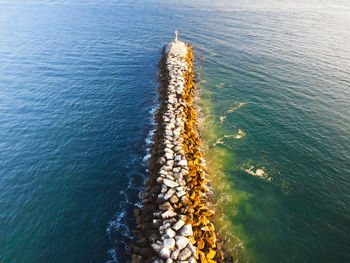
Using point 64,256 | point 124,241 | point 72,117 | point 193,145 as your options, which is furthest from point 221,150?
point 72,117

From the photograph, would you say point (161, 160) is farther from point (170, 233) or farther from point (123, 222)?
point (170, 233)

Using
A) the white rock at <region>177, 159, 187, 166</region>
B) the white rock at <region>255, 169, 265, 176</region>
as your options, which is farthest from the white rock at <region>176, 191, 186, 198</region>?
the white rock at <region>255, 169, 265, 176</region>

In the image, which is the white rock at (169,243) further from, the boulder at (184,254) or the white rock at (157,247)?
the boulder at (184,254)

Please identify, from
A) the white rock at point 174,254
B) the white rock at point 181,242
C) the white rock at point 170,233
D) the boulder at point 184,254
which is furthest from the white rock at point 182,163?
the white rock at point 174,254

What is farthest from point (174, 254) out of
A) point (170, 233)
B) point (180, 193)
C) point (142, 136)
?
point (142, 136)

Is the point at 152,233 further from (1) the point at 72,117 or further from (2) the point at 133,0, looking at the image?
(2) the point at 133,0

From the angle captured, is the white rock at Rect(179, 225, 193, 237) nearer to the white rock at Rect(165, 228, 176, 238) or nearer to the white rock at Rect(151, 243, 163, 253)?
the white rock at Rect(165, 228, 176, 238)

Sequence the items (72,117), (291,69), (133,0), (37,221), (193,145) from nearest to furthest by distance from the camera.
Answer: (37,221) < (193,145) < (72,117) < (291,69) < (133,0)
